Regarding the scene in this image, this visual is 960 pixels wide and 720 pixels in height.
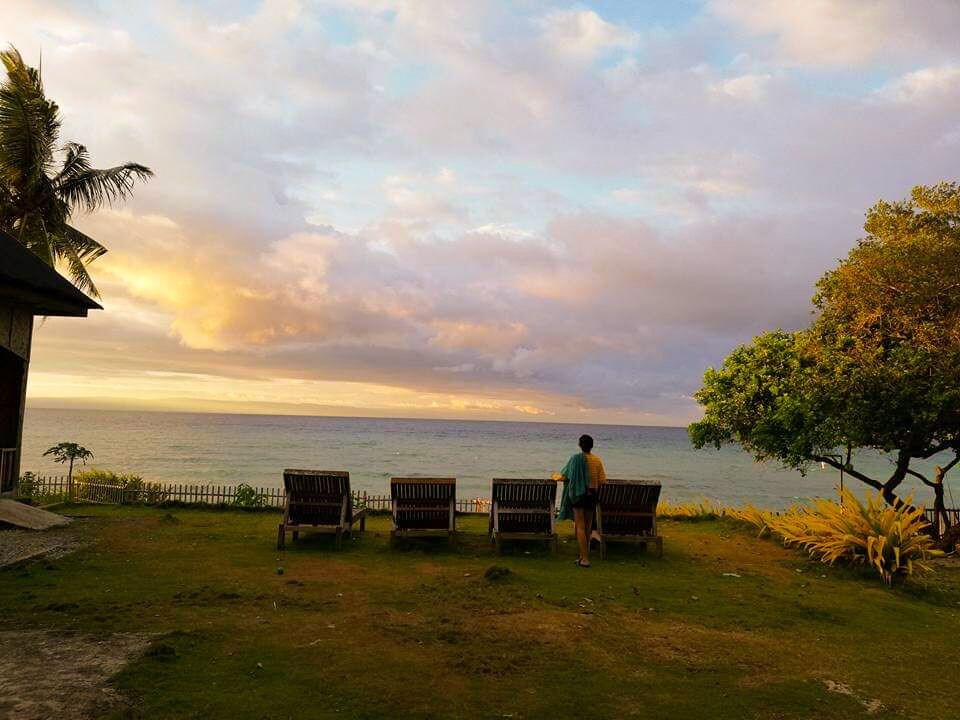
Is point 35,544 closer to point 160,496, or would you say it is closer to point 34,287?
Answer: point 34,287

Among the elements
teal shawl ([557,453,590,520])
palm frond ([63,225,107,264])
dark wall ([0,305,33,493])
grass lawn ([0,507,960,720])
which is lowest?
grass lawn ([0,507,960,720])

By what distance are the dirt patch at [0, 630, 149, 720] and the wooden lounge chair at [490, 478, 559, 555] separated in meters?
5.60

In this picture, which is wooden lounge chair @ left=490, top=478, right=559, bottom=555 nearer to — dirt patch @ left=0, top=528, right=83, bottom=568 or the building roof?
dirt patch @ left=0, top=528, right=83, bottom=568

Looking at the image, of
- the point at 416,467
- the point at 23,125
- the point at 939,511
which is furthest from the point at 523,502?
the point at 416,467

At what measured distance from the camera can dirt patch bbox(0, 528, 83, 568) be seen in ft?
28.1

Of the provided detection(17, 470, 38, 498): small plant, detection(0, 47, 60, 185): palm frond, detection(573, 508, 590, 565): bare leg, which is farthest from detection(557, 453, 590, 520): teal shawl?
detection(0, 47, 60, 185): palm frond

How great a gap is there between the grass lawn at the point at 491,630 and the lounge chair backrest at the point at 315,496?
21.9 inches

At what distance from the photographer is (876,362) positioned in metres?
12.6

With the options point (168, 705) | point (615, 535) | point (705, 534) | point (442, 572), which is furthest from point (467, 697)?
point (705, 534)

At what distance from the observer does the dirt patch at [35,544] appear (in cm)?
858

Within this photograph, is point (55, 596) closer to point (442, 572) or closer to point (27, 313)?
point (442, 572)

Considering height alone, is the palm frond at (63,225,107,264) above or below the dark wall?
above

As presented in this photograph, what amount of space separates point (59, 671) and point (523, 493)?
6726mm

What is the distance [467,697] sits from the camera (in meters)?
4.45
